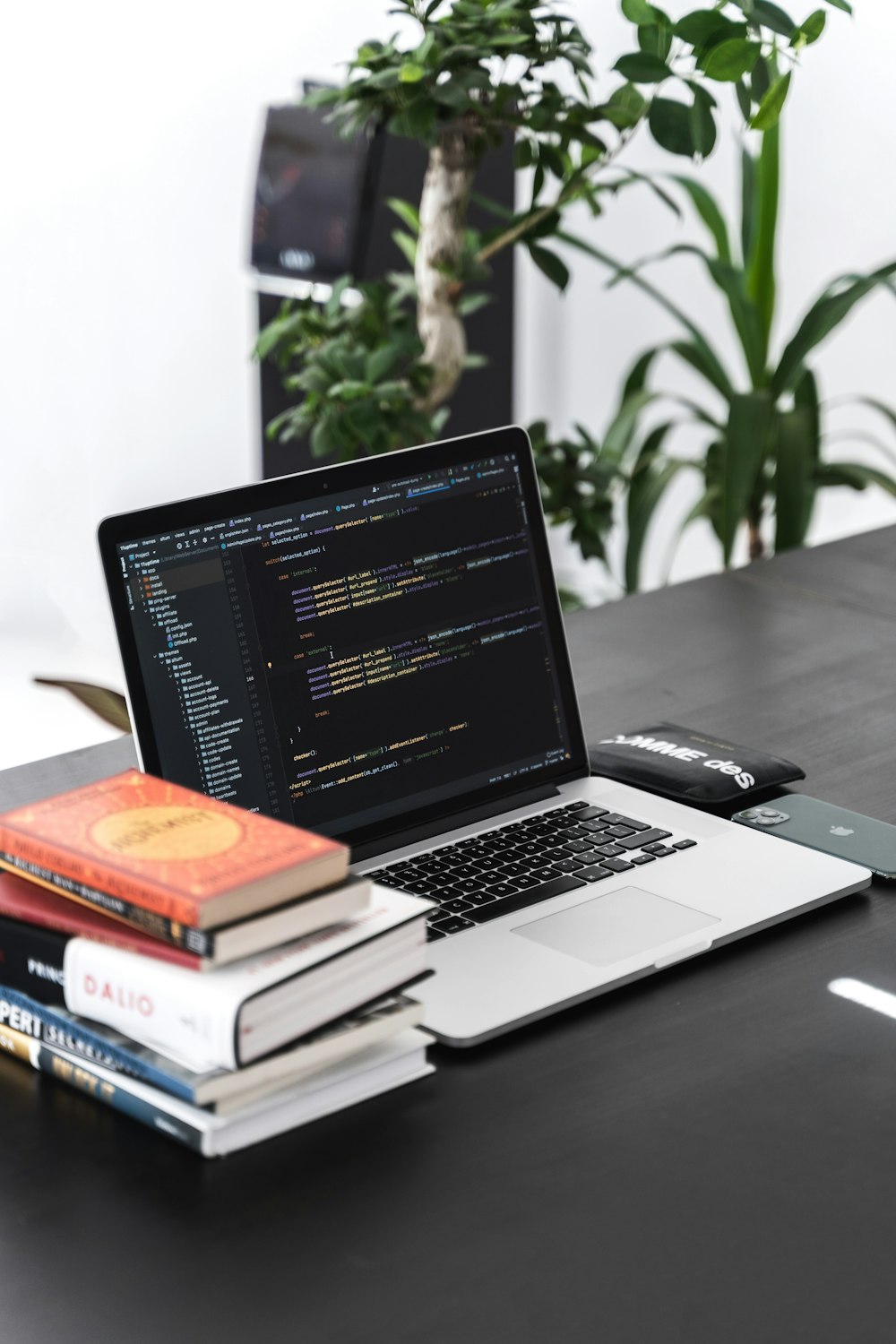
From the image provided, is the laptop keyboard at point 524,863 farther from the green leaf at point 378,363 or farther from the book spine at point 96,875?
the green leaf at point 378,363

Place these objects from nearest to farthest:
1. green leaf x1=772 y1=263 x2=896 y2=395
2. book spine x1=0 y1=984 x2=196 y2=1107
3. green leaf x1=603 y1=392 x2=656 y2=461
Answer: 1. book spine x1=0 y1=984 x2=196 y2=1107
2. green leaf x1=772 y1=263 x2=896 y2=395
3. green leaf x1=603 y1=392 x2=656 y2=461

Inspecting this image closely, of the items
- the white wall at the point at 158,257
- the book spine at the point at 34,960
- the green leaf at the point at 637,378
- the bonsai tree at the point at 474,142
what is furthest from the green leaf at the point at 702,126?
the white wall at the point at 158,257

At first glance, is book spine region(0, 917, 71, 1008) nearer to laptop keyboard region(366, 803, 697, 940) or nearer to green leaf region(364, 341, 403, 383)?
laptop keyboard region(366, 803, 697, 940)

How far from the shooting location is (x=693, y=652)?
1.77 m

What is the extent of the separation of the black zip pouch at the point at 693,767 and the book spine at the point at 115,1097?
0.56m

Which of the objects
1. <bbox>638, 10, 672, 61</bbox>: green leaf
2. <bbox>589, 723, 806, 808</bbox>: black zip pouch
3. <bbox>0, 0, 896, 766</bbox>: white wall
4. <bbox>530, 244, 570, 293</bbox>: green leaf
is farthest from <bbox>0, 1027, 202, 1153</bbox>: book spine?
<bbox>0, 0, 896, 766</bbox>: white wall

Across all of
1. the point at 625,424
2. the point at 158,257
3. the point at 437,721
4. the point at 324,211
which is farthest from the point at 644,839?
the point at 158,257

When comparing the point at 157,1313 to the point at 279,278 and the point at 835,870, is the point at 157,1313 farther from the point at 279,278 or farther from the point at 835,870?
the point at 279,278

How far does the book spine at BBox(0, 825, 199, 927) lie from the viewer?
0.88 metres

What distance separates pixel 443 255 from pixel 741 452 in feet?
2.57

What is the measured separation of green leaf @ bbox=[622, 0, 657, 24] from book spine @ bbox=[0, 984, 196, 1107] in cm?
116

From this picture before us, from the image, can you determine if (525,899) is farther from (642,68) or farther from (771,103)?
(642,68)

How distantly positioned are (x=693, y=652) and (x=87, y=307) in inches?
106

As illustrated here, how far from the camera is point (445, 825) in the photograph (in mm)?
1291
